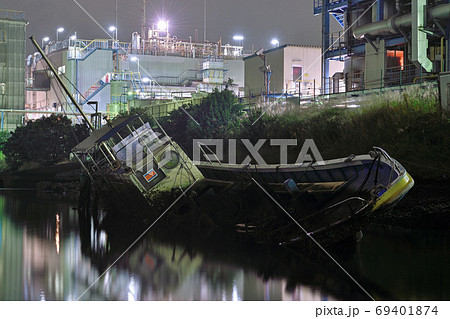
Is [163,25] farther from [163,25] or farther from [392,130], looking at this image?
[392,130]

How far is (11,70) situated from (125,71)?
11.6 metres

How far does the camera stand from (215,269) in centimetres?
1423

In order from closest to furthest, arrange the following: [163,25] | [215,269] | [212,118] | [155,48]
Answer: [215,269] → [212,118] → [155,48] → [163,25]

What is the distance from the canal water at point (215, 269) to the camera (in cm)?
1191

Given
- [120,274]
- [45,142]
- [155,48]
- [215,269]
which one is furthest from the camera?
[155,48]

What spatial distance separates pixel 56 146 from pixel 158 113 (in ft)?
26.3

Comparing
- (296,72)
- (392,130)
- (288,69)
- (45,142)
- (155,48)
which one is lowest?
(45,142)

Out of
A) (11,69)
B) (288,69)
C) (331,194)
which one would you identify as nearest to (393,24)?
(288,69)

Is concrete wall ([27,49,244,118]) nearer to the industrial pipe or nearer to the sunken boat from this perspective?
the industrial pipe

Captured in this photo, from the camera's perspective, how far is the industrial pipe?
1225 inches

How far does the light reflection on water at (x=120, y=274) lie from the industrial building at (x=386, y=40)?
18.1 m

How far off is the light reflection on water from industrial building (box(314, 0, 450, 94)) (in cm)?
1808

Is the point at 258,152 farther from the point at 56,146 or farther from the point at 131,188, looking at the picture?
the point at 56,146

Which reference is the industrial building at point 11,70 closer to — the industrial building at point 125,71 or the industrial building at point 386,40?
the industrial building at point 125,71
